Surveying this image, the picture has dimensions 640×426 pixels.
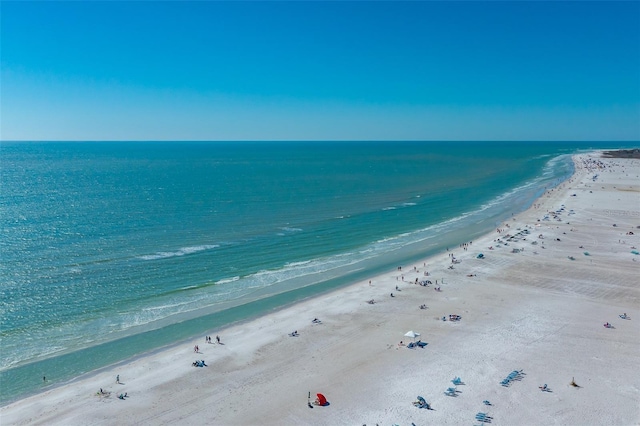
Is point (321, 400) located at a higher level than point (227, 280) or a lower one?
lower

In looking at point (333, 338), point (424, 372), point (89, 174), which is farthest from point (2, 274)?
point (89, 174)

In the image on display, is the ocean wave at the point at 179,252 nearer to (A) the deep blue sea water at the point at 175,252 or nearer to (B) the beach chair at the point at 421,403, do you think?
(A) the deep blue sea water at the point at 175,252

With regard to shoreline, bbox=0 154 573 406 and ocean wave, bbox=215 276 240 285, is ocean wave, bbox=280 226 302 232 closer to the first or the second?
shoreline, bbox=0 154 573 406

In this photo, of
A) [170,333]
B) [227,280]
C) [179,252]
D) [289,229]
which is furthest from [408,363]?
[289,229]

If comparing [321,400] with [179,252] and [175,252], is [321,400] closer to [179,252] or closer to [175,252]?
[179,252]

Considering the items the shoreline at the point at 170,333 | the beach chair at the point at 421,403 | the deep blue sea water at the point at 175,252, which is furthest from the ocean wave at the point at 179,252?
the beach chair at the point at 421,403

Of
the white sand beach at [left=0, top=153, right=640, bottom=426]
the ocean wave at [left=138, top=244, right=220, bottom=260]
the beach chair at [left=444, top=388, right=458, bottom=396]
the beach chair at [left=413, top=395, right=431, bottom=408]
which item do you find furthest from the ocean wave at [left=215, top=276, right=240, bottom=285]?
the beach chair at [left=444, top=388, right=458, bottom=396]

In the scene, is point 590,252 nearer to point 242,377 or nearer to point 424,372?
point 424,372
